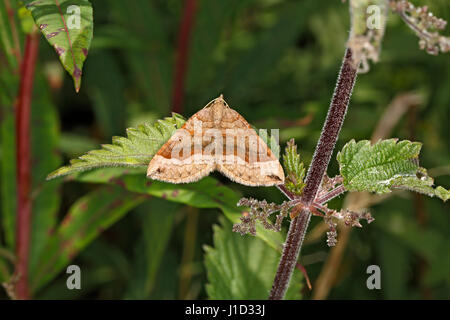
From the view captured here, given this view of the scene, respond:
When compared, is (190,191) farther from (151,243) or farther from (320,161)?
(151,243)

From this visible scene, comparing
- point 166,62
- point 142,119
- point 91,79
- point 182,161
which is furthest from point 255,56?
point 182,161

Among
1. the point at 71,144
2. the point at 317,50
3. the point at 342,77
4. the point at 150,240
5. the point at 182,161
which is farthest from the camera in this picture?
the point at 317,50

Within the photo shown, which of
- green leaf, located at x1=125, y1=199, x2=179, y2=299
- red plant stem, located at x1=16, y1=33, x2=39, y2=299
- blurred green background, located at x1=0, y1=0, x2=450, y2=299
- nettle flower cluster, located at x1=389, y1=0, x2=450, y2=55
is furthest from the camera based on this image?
blurred green background, located at x1=0, y1=0, x2=450, y2=299

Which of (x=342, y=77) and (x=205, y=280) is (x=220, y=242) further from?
(x=342, y=77)

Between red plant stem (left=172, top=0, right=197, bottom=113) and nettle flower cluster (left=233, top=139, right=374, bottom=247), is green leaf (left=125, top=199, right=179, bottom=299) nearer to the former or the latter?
red plant stem (left=172, top=0, right=197, bottom=113)

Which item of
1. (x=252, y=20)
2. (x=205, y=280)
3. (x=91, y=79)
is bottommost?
(x=205, y=280)

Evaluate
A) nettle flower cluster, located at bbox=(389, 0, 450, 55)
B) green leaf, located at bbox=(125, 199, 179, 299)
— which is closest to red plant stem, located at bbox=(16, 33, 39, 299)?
green leaf, located at bbox=(125, 199, 179, 299)
